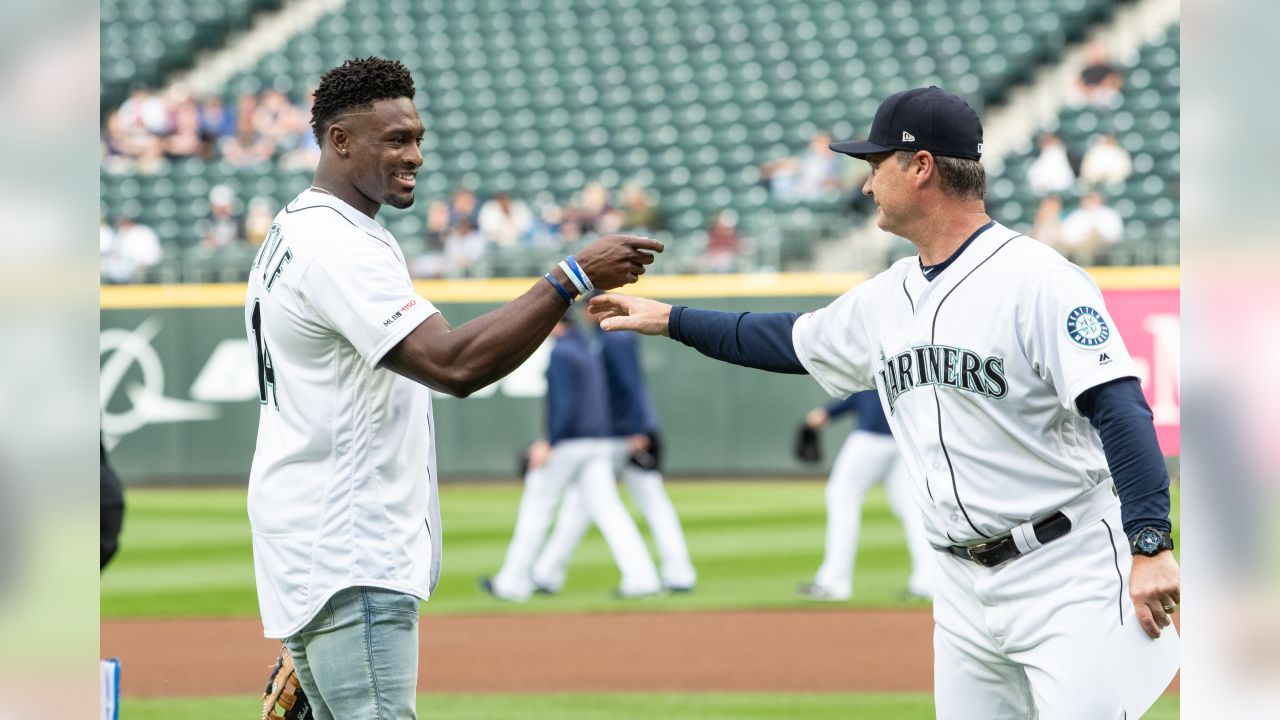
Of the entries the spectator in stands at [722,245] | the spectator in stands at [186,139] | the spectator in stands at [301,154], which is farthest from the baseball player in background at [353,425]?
the spectator in stands at [186,139]

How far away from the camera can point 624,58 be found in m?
23.4

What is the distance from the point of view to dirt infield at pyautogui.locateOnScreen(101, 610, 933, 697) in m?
7.45

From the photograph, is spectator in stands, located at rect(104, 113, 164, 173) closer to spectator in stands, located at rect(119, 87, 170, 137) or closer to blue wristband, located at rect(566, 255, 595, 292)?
spectator in stands, located at rect(119, 87, 170, 137)

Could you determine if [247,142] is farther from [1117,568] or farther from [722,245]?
[1117,568]

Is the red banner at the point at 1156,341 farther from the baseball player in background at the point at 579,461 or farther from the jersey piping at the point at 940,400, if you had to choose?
the jersey piping at the point at 940,400

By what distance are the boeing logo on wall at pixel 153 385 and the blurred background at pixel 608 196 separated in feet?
0.09

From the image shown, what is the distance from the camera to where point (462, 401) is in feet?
54.9

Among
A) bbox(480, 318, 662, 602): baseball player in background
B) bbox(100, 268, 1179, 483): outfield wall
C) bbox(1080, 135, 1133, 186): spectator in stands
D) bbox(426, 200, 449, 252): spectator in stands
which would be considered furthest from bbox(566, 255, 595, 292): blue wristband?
bbox(1080, 135, 1133, 186): spectator in stands

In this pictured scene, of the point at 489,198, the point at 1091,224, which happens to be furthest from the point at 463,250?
the point at 1091,224

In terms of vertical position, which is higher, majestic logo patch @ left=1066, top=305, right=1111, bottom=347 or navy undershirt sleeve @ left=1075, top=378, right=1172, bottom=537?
majestic logo patch @ left=1066, top=305, right=1111, bottom=347

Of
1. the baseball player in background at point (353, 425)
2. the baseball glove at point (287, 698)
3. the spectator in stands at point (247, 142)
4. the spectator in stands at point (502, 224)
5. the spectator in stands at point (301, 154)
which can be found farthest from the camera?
the spectator in stands at point (247, 142)

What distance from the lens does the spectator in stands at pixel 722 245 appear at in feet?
55.6
